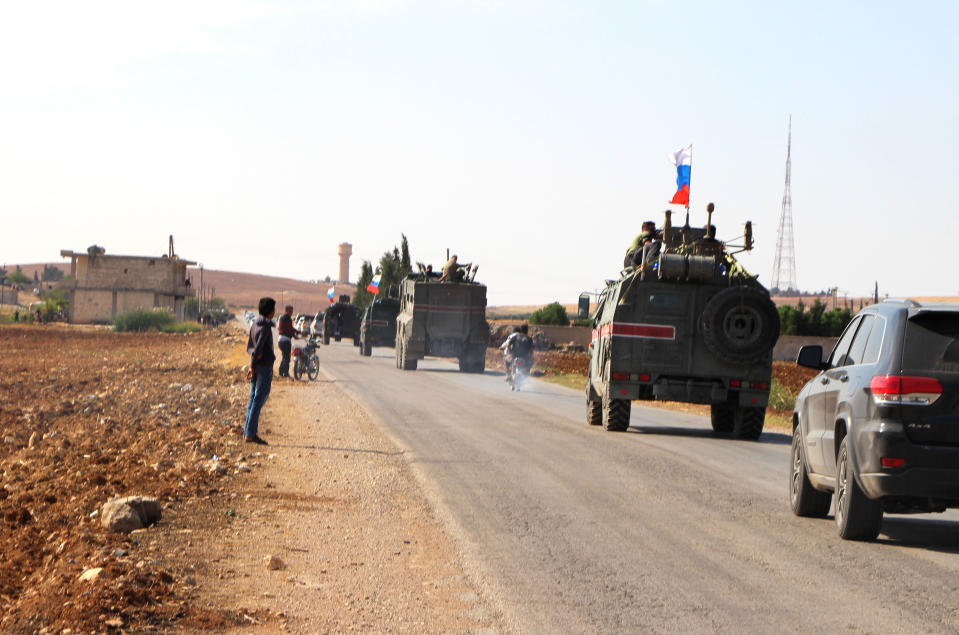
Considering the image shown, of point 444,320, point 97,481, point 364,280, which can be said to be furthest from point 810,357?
point 364,280

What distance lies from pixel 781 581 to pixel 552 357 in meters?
45.3

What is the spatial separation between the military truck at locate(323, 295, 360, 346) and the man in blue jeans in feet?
146

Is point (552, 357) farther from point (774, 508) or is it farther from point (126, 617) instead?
point (126, 617)

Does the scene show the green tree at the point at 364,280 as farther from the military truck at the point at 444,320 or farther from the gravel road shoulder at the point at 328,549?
the gravel road shoulder at the point at 328,549

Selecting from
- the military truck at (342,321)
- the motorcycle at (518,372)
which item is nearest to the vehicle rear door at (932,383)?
the motorcycle at (518,372)

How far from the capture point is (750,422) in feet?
62.4

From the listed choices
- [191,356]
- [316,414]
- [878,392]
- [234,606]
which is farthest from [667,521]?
[191,356]

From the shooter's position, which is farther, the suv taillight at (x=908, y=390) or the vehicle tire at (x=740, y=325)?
the vehicle tire at (x=740, y=325)

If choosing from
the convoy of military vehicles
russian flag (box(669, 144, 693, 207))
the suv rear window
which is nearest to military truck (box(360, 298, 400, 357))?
russian flag (box(669, 144, 693, 207))

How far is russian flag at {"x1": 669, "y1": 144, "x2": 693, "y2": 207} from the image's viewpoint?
2575 cm

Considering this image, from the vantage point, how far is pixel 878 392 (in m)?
8.34

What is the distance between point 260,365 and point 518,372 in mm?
15672

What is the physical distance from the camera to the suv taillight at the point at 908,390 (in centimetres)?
819

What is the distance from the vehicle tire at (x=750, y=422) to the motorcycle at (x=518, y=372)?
12.0 m
